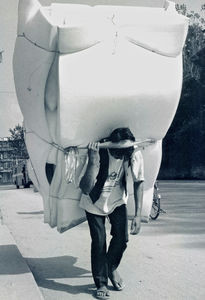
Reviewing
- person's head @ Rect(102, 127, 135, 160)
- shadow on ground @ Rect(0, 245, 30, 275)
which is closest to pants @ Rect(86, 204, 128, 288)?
person's head @ Rect(102, 127, 135, 160)

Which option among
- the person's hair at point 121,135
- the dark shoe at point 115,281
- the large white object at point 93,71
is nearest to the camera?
the large white object at point 93,71

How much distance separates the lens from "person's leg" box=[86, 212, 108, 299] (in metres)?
5.59

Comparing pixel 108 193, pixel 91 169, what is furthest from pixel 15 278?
pixel 91 169

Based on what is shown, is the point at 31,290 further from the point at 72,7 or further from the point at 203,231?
the point at 203,231

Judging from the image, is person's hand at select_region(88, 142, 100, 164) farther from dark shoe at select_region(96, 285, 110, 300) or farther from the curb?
the curb

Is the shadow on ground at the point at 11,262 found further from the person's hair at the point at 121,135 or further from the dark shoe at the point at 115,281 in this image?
the person's hair at the point at 121,135

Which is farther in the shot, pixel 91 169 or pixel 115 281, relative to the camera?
pixel 115 281

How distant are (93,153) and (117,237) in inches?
36.4

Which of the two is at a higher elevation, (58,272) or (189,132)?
(58,272)

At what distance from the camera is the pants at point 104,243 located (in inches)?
220

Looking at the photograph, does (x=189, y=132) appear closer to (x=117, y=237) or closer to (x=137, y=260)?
(x=137, y=260)

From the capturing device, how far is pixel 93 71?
17.9 ft

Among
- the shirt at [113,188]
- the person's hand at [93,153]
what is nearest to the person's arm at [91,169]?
the person's hand at [93,153]

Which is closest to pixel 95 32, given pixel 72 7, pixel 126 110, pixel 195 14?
pixel 72 7
